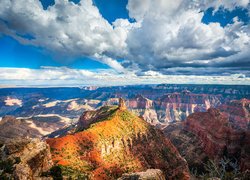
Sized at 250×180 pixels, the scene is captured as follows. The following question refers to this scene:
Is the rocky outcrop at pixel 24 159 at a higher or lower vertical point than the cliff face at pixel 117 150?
higher

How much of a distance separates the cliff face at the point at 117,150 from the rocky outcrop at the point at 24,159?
22.3 meters

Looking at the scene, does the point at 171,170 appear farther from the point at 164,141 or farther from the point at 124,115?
the point at 124,115

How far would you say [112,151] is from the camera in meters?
130

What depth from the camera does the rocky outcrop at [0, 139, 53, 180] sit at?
2108 inches

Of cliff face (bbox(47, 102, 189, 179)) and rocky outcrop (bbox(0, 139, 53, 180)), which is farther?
cliff face (bbox(47, 102, 189, 179))

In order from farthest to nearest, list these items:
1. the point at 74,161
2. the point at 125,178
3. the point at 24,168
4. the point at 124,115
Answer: the point at 124,115, the point at 74,161, the point at 125,178, the point at 24,168

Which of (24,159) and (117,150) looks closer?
(24,159)

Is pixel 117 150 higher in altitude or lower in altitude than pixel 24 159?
lower

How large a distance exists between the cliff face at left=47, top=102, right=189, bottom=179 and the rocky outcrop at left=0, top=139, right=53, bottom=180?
73.3 feet

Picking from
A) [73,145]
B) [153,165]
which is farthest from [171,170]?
[73,145]

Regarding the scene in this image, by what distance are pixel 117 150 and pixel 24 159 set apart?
74.5 m

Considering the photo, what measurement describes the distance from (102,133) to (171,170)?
47.7m

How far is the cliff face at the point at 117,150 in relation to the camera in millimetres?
104375

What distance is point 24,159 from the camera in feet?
209
